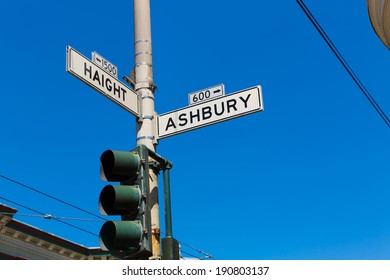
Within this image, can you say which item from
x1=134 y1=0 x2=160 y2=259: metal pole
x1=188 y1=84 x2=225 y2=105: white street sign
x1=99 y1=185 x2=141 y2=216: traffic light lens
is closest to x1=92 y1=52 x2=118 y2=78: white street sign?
x1=134 y1=0 x2=160 y2=259: metal pole

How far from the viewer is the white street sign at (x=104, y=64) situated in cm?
689

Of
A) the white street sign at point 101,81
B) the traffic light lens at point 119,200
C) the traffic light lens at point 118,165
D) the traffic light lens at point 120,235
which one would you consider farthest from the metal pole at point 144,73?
the traffic light lens at point 120,235

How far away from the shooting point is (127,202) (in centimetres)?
589

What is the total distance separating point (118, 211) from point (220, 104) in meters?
1.94

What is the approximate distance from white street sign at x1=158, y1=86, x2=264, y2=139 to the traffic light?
98 centimetres

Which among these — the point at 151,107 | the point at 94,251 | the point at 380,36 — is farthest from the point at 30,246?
the point at 151,107

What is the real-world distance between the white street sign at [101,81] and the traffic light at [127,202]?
34.3 inches

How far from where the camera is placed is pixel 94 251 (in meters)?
37.3

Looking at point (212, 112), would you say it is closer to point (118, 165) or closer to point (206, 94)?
point (206, 94)

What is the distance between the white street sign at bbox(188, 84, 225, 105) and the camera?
7.29 meters

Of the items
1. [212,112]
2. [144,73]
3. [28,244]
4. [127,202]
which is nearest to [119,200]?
[127,202]

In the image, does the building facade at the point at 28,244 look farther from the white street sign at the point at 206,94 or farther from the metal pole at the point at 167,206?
the metal pole at the point at 167,206

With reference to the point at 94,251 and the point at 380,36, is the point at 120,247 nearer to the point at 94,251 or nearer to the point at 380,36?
the point at 380,36
